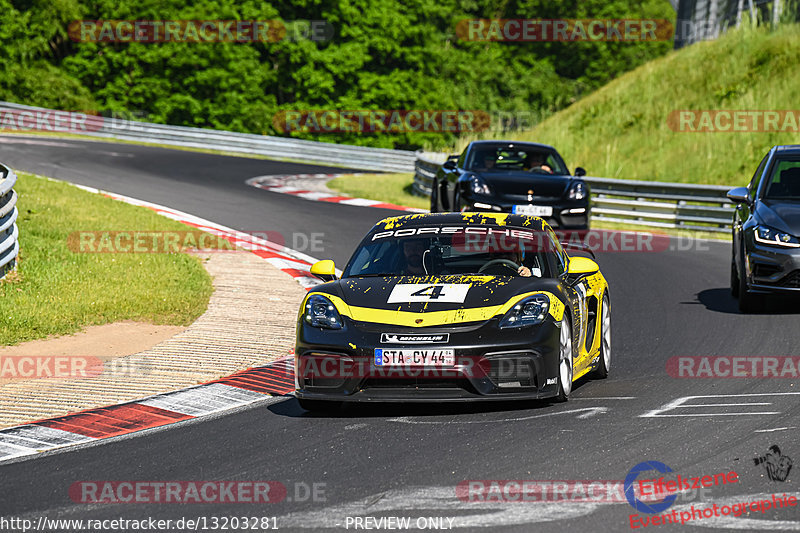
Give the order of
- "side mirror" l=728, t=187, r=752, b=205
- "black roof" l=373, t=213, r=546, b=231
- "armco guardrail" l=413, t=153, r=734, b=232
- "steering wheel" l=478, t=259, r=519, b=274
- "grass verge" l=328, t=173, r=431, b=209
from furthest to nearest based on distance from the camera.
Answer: "grass verge" l=328, t=173, r=431, b=209 → "armco guardrail" l=413, t=153, r=734, b=232 → "side mirror" l=728, t=187, r=752, b=205 → "black roof" l=373, t=213, r=546, b=231 → "steering wheel" l=478, t=259, r=519, b=274

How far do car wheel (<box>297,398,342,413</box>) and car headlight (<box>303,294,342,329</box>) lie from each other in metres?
0.49

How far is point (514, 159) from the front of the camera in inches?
706

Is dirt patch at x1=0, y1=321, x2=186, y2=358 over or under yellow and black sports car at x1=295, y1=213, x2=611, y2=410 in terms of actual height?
under

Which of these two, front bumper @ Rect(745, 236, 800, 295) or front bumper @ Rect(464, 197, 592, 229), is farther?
front bumper @ Rect(464, 197, 592, 229)

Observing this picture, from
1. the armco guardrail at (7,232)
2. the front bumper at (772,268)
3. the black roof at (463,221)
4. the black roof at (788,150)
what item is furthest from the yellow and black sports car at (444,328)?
the armco guardrail at (7,232)

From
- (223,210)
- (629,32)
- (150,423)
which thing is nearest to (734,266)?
(150,423)

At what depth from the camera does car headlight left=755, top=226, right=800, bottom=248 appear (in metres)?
11.7

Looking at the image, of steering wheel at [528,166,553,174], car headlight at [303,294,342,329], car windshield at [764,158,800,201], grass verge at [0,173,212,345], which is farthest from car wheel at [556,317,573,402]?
steering wheel at [528,166,553,174]

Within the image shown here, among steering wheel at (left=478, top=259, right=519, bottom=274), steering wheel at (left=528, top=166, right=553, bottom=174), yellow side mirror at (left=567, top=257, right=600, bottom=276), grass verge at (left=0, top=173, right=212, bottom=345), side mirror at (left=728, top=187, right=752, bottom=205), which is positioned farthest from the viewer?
steering wheel at (left=528, top=166, right=553, bottom=174)

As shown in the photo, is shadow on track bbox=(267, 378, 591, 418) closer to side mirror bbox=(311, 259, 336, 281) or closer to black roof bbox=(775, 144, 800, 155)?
side mirror bbox=(311, 259, 336, 281)

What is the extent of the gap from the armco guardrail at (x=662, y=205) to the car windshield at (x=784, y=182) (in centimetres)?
978

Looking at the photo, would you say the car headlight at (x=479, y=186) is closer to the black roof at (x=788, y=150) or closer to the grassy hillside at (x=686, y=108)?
the black roof at (x=788, y=150)

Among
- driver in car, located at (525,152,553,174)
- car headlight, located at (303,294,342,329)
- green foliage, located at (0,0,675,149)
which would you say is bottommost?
car headlight, located at (303,294,342,329)

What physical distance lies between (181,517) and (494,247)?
3965mm
